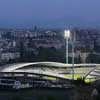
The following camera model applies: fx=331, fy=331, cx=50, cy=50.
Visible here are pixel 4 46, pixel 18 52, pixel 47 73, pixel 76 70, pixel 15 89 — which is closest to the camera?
pixel 15 89

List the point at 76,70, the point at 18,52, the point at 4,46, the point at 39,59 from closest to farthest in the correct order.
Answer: the point at 76,70
the point at 39,59
the point at 18,52
the point at 4,46

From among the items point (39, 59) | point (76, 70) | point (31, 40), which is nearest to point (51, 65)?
point (76, 70)

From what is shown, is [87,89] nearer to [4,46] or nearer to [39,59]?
[39,59]

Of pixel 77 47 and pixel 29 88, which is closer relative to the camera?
pixel 29 88

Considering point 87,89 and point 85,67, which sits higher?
point 87,89

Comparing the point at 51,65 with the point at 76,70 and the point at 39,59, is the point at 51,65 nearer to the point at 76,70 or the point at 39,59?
the point at 76,70

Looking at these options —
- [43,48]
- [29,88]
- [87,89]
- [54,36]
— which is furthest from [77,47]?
[87,89]
